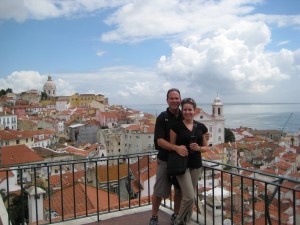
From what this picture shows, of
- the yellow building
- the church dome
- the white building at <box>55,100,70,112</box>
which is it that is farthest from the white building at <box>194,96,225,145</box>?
the church dome

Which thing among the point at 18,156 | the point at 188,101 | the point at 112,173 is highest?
the point at 188,101

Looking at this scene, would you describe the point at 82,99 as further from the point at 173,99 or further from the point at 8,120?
the point at 173,99

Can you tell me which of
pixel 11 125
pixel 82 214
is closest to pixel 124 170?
pixel 82 214

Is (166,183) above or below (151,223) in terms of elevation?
above

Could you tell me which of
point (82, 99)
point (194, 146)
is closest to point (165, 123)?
point (194, 146)

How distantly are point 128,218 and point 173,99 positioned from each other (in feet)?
7.12

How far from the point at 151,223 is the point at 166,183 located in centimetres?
67

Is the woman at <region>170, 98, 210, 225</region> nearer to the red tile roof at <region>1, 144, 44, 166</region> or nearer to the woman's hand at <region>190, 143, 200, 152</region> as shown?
the woman's hand at <region>190, 143, 200, 152</region>

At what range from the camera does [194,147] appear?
3781mm

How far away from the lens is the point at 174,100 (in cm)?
387

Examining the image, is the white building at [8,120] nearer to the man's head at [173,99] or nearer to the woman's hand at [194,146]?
the man's head at [173,99]

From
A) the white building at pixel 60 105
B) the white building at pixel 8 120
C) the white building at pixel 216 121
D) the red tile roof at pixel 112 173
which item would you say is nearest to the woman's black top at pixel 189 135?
the red tile roof at pixel 112 173

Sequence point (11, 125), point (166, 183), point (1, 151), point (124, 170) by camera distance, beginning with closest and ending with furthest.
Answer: point (166, 183) → point (124, 170) → point (1, 151) → point (11, 125)

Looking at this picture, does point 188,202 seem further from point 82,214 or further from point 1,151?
point 1,151
